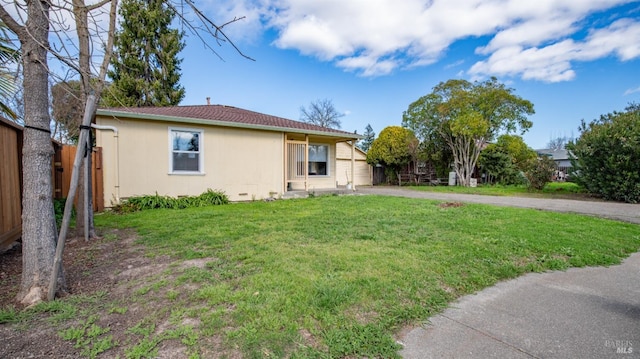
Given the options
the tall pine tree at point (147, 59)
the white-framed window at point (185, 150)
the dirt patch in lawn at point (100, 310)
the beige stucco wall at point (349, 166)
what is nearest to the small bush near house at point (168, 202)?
the white-framed window at point (185, 150)

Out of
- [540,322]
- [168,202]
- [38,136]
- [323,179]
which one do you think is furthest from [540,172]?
[38,136]

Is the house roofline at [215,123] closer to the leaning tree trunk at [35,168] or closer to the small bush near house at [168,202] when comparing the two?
the small bush near house at [168,202]

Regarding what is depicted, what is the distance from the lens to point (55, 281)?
2.48 m

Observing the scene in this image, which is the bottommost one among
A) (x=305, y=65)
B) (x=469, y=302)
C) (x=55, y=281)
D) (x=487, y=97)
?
(x=469, y=302)

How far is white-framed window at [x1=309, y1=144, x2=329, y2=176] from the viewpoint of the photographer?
41.0 feet

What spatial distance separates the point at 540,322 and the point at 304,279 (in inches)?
80.2

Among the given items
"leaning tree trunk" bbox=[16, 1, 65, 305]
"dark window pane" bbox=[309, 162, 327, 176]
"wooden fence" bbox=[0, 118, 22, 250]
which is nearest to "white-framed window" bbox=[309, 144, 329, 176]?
"dark window pane" bbox=[309, 162, 327, 176]

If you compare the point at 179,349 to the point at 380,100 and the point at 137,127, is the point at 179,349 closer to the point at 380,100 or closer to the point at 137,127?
the point at 137,127

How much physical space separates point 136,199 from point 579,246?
994 centimetres

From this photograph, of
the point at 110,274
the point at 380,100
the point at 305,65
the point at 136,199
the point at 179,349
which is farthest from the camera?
the point at 380,100

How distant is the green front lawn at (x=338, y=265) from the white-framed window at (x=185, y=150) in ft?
8.30

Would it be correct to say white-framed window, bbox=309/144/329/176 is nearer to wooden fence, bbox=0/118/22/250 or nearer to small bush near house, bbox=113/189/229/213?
small bush near house, bbox=113/189/229/213

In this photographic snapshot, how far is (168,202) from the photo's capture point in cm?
843

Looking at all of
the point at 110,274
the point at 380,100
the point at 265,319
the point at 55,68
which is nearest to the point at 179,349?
the point at 265,319
